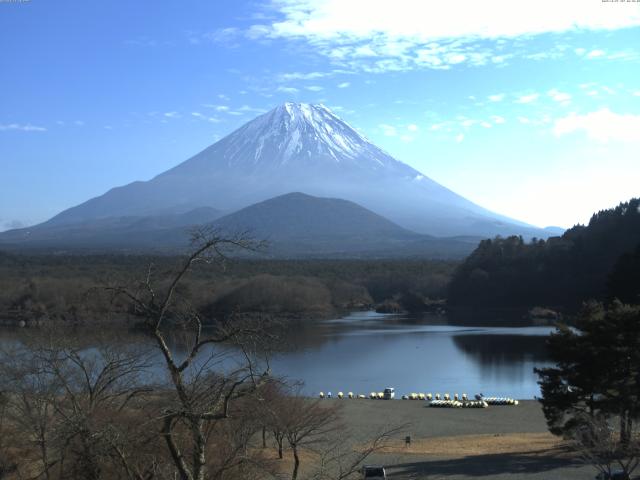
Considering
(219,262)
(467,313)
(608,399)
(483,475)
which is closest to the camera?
(219,262)

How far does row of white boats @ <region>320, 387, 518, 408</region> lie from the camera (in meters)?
18.2

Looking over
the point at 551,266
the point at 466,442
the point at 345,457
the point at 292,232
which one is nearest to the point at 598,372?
the point at 466,442

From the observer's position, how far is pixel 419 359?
88.8 ft

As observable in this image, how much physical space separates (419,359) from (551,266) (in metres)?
22.8

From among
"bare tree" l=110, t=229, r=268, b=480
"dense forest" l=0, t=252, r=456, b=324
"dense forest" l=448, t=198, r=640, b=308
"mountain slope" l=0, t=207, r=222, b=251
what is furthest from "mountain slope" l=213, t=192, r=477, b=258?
"bare tree" l=110, t=229, r=268, b=480

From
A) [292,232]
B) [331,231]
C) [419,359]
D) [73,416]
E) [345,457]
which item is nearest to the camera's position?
[73,416]

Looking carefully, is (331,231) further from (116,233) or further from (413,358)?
(413,358)

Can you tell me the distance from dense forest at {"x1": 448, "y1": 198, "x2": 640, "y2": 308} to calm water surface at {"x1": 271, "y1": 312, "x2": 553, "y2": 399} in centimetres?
915

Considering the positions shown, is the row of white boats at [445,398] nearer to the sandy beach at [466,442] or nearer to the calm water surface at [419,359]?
the sandy beach at [466,442]

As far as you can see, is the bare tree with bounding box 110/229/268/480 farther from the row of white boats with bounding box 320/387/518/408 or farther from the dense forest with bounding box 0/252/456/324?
the dense forest with bounding box 0/252/456/324

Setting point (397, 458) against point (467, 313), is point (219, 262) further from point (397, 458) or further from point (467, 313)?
point (467, 313)

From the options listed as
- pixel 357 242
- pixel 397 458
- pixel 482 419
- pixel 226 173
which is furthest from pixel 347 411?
pixel 226 173

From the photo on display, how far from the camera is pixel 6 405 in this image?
7910 millimetres

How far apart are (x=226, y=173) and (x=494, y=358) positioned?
5290 inches
